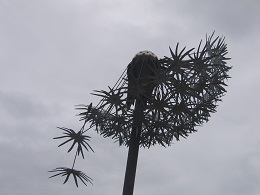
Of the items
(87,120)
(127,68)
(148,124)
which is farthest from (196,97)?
(87,120)

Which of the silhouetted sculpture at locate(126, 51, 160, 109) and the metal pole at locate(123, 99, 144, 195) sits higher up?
the silhouetted sculpture at locate(126, 51, 160, 109)

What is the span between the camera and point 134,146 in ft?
35.7

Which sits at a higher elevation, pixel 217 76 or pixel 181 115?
pixel 217 76

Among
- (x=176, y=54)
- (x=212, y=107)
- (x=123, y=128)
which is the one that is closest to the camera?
(x=176, y=54)

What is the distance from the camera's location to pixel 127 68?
11383mm

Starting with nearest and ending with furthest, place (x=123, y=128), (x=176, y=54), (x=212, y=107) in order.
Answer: (x=176, y=54) < (x=212, y=107) < (x=123, y=128)

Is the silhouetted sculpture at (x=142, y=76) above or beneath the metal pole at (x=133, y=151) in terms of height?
above

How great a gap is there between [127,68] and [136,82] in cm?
98

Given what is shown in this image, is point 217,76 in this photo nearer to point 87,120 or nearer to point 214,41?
point 214,41

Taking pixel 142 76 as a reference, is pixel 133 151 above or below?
below

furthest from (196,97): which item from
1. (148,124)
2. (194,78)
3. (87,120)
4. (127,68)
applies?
(87,120)

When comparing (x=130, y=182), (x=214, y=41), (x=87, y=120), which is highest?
(x=214, y=41)

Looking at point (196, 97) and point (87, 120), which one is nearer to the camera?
point (196, 97)

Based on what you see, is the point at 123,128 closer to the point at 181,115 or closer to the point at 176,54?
the point at 181,115
